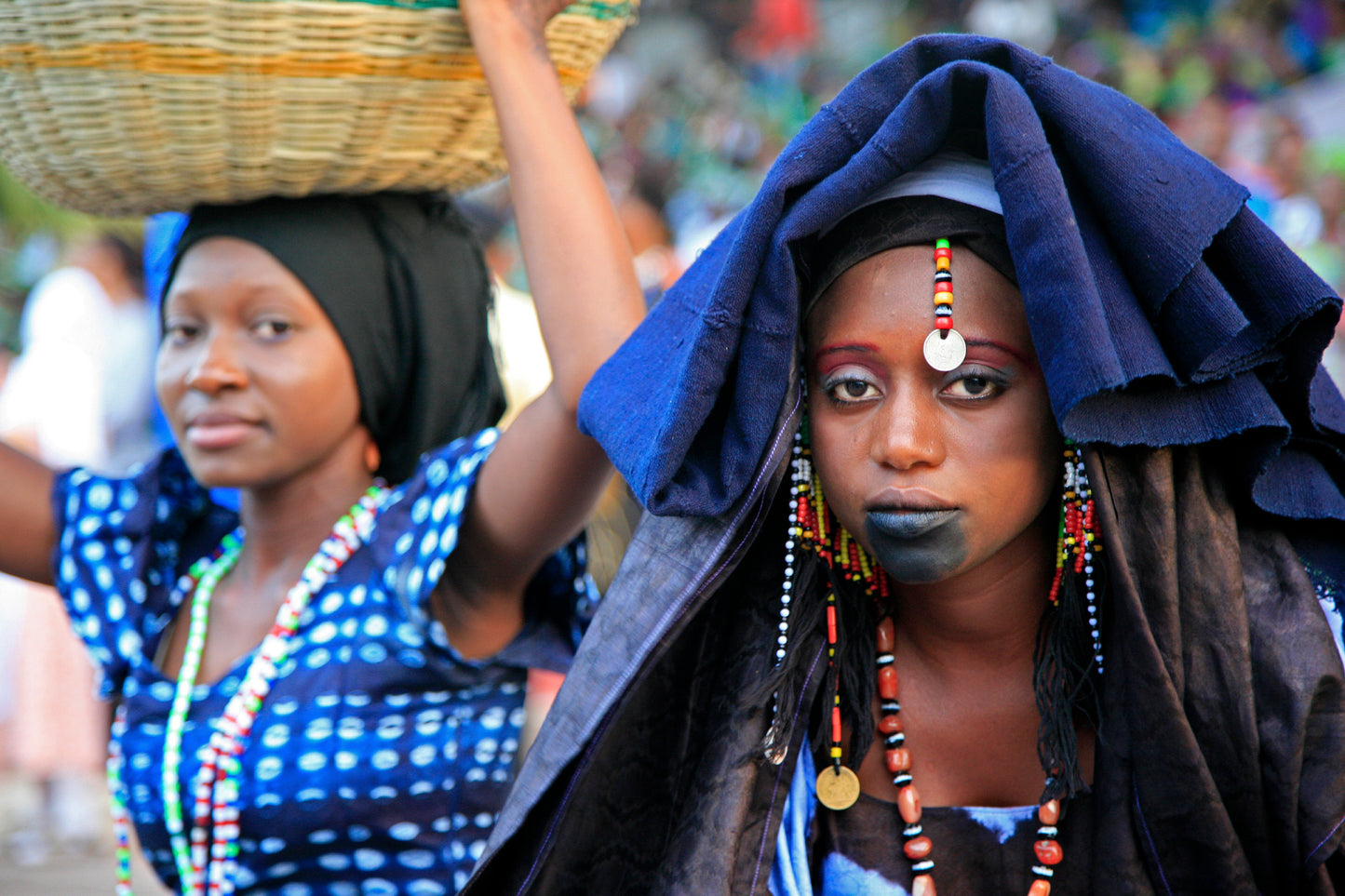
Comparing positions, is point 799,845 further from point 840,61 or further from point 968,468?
point 840,61

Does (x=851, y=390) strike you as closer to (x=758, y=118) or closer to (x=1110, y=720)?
(x=1110, y=720)

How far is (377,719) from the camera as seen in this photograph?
1.92 m

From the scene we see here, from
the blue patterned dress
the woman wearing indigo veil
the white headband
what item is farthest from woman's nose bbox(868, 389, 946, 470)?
the blue patterned dress

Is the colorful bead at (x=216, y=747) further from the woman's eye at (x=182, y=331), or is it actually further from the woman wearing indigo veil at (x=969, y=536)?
the woman wearing indigo veil at (x=969, y=536)

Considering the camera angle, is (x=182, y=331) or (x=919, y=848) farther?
(x=182, y=331)

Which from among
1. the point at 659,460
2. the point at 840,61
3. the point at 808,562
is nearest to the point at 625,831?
the point at 808,562

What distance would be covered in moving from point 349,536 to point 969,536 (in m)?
1.09

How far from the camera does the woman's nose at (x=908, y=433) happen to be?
1.36 m

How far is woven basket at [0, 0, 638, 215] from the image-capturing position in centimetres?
164

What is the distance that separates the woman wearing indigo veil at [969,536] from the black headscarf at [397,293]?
0.65 metres

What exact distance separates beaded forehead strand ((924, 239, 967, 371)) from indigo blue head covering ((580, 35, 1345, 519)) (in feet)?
0.31

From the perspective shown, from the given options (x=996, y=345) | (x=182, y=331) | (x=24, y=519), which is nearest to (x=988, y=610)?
(x=996, y=345)

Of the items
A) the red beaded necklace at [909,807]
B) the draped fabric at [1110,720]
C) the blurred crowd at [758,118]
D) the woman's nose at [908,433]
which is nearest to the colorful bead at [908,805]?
the red beaded necklace at [909,807]

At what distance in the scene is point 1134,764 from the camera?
1.38 meters
